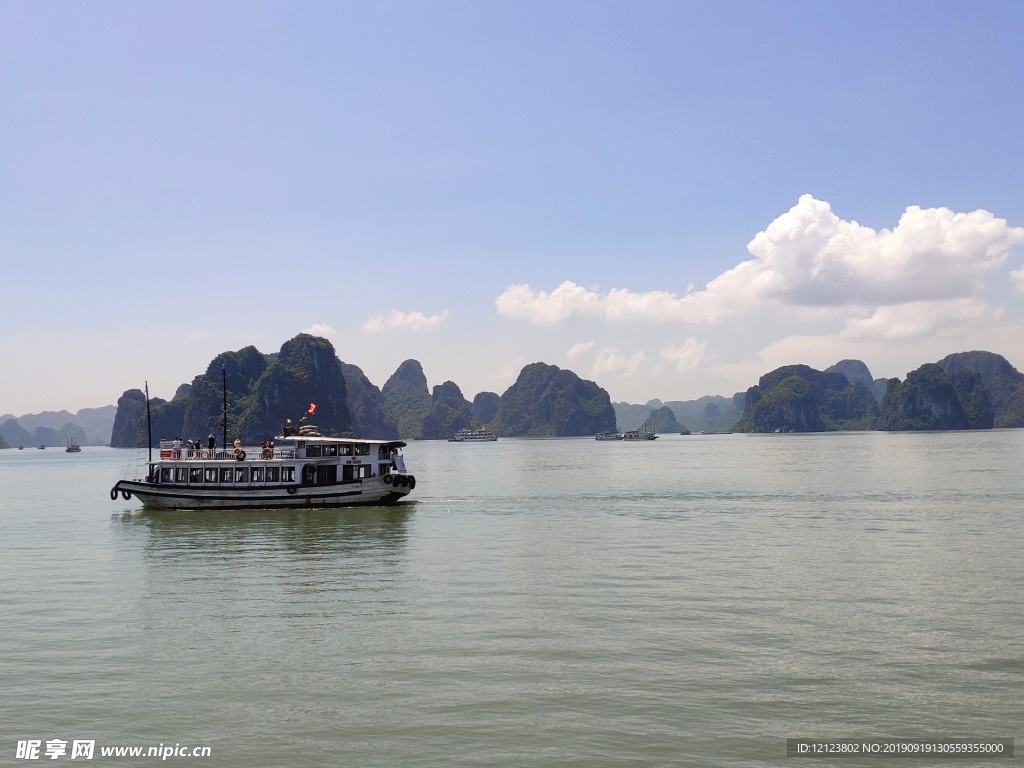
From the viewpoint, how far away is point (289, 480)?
54.4 m

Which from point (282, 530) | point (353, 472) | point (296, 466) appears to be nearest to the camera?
point (282, 530)

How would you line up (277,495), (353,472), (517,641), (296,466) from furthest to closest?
1. (353,472)
2. (296,466)
3. (277,495)
4. (517,641)

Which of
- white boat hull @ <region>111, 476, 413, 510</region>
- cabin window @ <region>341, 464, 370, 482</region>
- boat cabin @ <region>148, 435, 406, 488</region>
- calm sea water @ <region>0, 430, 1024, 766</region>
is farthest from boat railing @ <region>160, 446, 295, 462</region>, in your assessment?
calm sea water @ <region>0, 430, 1024, 766</region>

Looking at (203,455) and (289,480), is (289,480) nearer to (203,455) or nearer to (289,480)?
(289,480)

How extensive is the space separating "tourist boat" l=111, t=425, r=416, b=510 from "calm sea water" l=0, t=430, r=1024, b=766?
10.7 metres

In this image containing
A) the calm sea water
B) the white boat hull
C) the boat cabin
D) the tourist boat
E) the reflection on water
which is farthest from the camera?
the boat cabin

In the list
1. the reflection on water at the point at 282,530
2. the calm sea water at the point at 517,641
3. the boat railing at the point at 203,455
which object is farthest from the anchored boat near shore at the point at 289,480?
the calm sea water at the point at 517,641

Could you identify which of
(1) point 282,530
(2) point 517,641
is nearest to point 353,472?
(1) point 282,530

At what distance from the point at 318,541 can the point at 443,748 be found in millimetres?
28092

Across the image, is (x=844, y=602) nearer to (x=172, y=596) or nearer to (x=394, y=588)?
(x=394, y=588)

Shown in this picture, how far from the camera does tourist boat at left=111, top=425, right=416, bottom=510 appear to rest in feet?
177

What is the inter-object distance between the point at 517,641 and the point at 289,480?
3803 centimetres

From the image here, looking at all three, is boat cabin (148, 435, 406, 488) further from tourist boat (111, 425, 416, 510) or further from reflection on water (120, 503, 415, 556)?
reflection on water (120, 503, 415, 556)

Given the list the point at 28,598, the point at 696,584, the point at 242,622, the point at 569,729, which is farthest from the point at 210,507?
the point at 569,729
